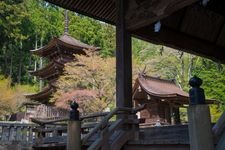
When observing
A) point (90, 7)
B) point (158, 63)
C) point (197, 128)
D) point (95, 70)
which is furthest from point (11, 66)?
point (197, 128)

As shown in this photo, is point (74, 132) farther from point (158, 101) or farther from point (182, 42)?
point (158, 101)

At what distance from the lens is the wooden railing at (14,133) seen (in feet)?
36.3

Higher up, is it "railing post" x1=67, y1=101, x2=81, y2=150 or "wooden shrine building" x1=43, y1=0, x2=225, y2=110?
"wooden shrine building" x1=43, y1=0, x2=225, y2=110

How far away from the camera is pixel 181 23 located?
5973 mm

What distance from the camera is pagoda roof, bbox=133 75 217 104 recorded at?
48.6 feet

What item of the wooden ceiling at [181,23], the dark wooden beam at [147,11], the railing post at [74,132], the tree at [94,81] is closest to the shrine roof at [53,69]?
the tree at [94,81]

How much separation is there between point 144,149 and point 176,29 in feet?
9.63

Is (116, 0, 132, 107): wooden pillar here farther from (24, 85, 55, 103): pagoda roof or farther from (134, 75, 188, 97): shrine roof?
(24, 85, 55, 103): pagoda roof

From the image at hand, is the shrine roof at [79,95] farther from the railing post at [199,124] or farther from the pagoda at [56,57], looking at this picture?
the railing post at [199,124]

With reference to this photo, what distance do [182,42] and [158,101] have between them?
9.82 metres

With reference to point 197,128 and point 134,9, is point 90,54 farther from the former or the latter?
point 197,128

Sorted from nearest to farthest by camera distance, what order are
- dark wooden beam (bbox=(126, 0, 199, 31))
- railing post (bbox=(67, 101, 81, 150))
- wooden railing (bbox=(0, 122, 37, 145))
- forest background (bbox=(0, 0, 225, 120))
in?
1. railing post (bbox=(67, 101, 81, 150))
2. dark wooden beam (bbox=(126, 0, 199, 31))
3. wooden railing (bbox=(0, 122, 37, 145))
4. forest background (bbox=(0, 0, 225, 120))

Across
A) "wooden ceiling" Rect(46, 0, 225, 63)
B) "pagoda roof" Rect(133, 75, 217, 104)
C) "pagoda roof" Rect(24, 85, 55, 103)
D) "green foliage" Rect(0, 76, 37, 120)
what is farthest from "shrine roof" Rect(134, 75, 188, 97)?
"green foliage" Rect(0, 76, 37, 120)

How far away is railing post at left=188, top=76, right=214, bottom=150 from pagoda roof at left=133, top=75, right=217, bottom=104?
12821 millimetres
